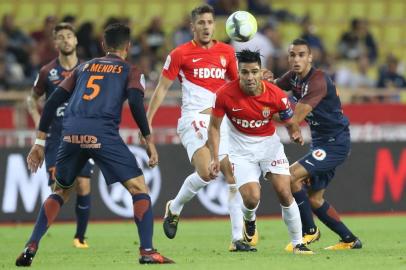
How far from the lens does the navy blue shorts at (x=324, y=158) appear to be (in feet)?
40.3

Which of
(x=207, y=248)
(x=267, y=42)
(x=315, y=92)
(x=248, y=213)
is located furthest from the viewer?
(x=267, y=42)

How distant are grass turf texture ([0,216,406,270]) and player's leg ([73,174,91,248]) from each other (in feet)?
0.58

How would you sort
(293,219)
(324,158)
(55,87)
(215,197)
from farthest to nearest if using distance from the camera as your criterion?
(215,197), (55,87), (324,158), (293,219)

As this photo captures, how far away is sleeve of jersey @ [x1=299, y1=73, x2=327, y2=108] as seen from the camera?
1201 centimetres

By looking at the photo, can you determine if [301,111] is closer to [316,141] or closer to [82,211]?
[316,141]

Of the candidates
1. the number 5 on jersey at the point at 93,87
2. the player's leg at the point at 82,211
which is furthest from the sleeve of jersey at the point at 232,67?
the number 5 on jersey at the point at 93,87

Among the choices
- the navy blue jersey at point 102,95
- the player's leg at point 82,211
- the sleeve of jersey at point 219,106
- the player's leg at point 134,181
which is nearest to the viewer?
the player's leg at point 134,181

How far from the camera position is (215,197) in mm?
17656

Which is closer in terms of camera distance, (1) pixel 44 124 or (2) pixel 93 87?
(2) pixel 93 87

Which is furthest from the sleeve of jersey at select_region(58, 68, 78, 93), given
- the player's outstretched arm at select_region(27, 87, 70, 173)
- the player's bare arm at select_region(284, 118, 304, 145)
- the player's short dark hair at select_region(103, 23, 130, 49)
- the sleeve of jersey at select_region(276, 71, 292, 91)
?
the sleeve of jersey at select_region(276, 71, 292, 91)

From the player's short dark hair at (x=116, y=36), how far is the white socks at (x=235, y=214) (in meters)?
2.57

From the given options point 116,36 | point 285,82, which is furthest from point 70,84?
point 285,82

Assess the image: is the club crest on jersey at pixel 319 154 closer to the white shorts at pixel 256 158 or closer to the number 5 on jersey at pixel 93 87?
the white shorts at pixel 256 158

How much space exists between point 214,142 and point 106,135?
133 centimetres
